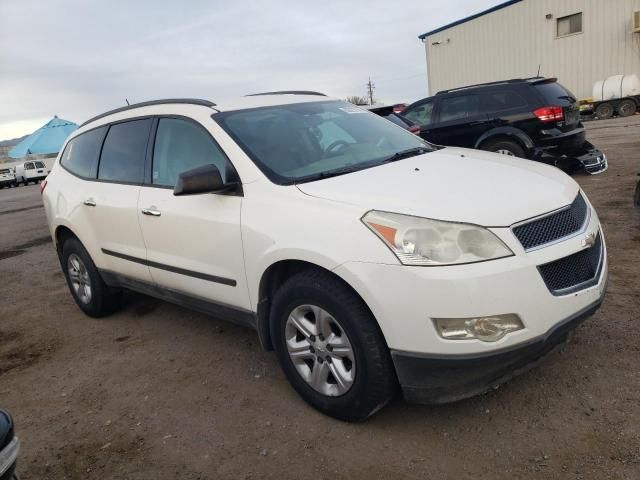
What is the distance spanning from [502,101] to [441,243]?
725 cm

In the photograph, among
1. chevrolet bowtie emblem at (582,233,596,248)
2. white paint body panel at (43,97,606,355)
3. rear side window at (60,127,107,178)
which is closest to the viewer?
white paint body panel at (43,97,606,355)

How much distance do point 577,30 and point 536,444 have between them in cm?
2999

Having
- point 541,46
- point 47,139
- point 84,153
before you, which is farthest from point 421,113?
point 47,139

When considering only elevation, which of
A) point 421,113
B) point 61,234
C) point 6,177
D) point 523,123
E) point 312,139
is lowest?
point 6,177

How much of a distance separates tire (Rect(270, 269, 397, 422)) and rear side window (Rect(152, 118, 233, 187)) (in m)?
0.97

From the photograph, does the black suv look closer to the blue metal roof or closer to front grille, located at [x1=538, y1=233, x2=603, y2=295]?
front grille, located at [x1=538, y1=233, x2=603, y2=295]

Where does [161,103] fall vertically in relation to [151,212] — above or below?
above

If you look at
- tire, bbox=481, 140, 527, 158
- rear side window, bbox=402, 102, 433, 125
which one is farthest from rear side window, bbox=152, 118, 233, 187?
rear side window, bbox=402, 102, 433, 125

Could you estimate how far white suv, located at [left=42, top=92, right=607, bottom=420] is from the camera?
7.71 ft

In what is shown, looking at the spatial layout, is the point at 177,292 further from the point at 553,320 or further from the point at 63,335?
the point at 553,320

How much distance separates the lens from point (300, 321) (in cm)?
283

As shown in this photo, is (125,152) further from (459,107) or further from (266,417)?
(459,107)

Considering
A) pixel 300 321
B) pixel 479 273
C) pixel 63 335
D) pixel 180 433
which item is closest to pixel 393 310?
pixel 479 273

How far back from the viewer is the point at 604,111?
25438 millimetres
